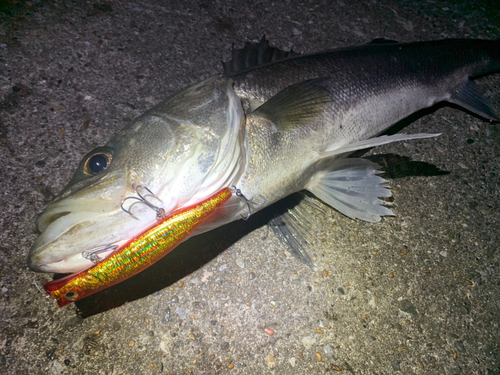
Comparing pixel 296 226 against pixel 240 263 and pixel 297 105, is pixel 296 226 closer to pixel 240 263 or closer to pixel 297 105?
pixel 240 263

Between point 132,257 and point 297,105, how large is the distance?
1.29 meters

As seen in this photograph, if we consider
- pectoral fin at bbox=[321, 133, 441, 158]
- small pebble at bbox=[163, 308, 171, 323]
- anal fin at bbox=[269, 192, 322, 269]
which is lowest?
small pebble at bbox=[163, 308, 171, 323]

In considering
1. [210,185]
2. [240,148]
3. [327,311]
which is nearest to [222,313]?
[327,311]

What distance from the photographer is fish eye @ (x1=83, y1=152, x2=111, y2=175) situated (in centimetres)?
161

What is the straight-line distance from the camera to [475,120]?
3055 mm

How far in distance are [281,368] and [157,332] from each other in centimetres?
79

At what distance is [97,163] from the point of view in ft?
5.32

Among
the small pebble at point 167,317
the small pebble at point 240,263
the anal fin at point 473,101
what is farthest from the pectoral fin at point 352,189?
the anal fin at point 473,101

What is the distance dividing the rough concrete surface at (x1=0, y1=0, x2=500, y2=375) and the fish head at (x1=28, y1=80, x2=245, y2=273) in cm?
67

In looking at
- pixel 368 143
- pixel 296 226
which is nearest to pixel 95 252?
pixel 296 226

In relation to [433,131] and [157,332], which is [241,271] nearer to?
[157,332]

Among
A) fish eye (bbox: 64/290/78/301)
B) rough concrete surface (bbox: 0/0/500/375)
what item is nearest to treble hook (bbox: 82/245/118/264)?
fish eye (bbox: 64/290/78/301)

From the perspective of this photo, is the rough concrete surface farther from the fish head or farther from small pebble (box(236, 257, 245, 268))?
the fish head

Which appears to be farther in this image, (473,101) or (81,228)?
(473,101)
